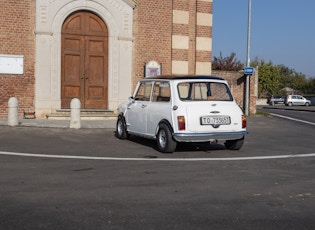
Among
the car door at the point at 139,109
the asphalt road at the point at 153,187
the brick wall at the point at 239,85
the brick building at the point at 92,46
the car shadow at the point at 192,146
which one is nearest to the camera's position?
the asphalt road at the point at 153,187

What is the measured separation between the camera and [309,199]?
541 cm

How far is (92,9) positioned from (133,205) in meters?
14.5

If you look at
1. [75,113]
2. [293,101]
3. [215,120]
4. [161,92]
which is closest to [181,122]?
[215,120]

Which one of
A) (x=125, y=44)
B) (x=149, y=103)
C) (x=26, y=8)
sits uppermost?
(x=26, y=8)

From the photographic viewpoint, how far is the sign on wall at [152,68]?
1911 centimetres

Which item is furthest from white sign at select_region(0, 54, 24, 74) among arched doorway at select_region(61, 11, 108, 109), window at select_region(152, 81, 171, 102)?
window at select_region(152, 81, 171, 102)

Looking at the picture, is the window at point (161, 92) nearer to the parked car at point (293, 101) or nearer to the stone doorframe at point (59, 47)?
the stone doorframe at point (59, 47)

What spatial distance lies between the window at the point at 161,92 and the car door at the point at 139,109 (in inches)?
9.4

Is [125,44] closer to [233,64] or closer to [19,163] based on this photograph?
[19,163]

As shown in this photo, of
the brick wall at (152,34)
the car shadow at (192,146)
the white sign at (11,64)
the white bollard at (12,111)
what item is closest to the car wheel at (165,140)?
the car shadow at (192,146)

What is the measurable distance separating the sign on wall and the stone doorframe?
2.56ft

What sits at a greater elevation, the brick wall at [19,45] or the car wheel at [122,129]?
the brick wall at [19,45]

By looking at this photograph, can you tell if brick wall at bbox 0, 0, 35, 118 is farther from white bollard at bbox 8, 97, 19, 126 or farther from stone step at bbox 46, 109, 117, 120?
white bollard at bbox 8, 97, 19, 126

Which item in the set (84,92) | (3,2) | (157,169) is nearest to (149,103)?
(157,169)
